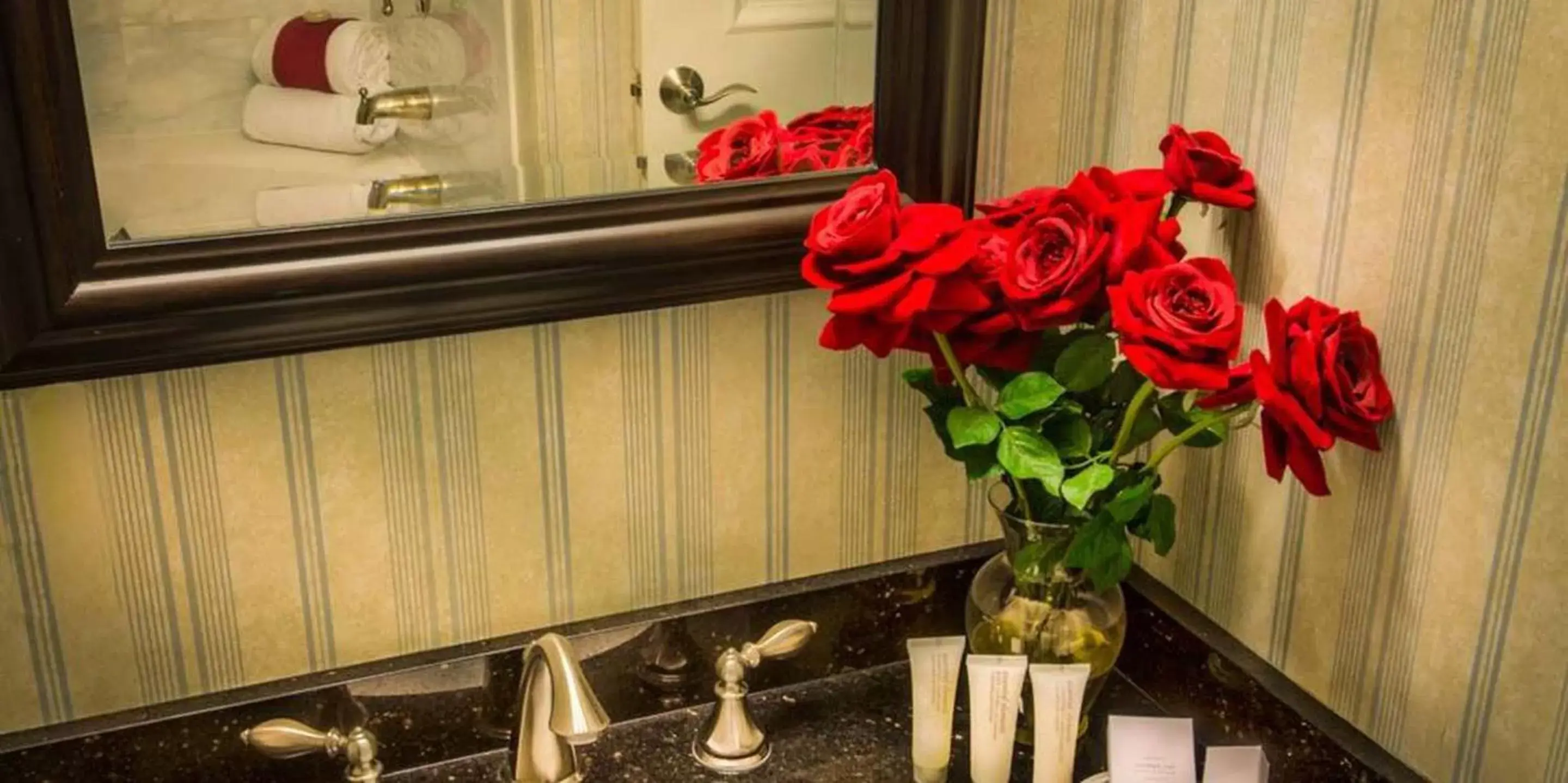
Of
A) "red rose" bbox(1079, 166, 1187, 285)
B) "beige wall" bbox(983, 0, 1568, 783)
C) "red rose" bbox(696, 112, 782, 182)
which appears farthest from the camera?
"red rose" bbox(696, 112, 782, 182)

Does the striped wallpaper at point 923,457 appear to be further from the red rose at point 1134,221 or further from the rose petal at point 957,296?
the rose petal at point 957,296

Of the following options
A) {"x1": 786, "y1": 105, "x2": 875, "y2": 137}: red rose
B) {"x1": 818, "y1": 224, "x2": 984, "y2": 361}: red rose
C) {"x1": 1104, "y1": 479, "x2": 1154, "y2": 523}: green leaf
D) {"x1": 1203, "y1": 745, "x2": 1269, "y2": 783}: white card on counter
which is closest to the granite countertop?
{"x1": 1203, "y1": 745, "x2": 1269, "y2": 783}: white card on counter

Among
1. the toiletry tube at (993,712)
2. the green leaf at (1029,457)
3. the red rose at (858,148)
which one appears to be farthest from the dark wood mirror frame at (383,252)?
the toiletry tube at (993,712)

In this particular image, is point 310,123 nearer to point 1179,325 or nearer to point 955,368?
point 955,368

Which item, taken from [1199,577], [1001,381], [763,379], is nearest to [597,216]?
[763,379]

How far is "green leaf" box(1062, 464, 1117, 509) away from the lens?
1.00 meters

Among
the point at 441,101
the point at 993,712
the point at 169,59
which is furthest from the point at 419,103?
the point at 993,712

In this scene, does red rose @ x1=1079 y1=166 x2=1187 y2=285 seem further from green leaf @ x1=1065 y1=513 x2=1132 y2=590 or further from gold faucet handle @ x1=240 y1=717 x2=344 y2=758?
gold faucet handle @ x1=240 y1=717 x2=344 y2=758

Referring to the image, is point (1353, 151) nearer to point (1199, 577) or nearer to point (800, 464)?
point (1199, 577)

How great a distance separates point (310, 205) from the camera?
39.4 inches

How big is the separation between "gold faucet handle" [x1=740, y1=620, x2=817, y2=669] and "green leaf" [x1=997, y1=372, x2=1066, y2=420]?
0.85 feet

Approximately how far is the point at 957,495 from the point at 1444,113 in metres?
0.53

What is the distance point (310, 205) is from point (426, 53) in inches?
5.0

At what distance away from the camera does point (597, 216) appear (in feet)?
3.51
